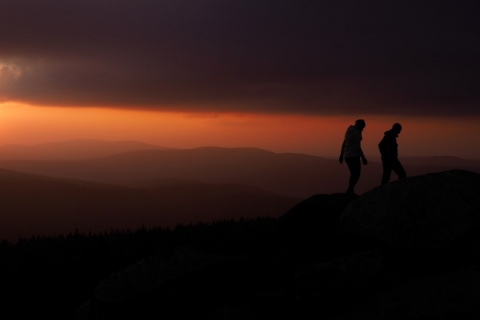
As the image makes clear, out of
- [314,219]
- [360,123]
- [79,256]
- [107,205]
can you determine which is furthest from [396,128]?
[107,205]

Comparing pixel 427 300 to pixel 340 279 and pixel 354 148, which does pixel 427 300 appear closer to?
pixel 340 279

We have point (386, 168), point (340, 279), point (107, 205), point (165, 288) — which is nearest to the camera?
point (340, 279)

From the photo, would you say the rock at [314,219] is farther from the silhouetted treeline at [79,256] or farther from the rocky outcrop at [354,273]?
the silhouetted treeline at [79,256]

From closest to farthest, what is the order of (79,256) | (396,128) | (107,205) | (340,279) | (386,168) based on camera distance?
(340,279) → (79,256) → (396,128) → (386,168) → (107,205)

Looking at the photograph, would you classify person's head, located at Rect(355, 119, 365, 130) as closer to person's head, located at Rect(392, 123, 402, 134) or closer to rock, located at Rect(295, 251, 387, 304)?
person's head, located at Rect(392, 123, 402, 134)

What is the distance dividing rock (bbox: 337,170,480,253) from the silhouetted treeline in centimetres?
416

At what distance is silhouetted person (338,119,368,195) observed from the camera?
14297 millimetres

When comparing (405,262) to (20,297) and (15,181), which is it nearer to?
(20,297)

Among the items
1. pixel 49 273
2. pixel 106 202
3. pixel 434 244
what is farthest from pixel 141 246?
pixel 106 202

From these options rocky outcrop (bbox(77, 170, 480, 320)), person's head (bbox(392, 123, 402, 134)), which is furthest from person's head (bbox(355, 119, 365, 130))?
rocky outcrop (bbox(77, 170, 480, 320))

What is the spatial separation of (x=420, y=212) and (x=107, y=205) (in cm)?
Answer: 10804

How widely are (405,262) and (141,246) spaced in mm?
7547

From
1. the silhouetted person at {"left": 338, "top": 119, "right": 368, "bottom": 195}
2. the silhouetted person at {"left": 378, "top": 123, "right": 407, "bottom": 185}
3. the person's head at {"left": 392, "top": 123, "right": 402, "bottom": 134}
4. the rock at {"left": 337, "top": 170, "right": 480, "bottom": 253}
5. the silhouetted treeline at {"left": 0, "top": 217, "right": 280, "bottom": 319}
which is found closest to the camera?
the rock at {"left": 337, "top": 170, "right": 480, "bottom": 253}

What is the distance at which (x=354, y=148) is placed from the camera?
1429 centimetres
